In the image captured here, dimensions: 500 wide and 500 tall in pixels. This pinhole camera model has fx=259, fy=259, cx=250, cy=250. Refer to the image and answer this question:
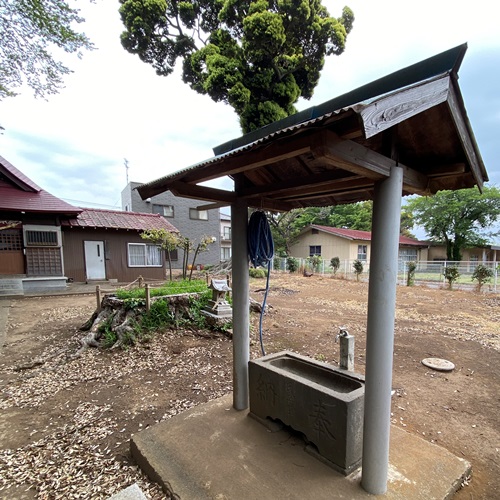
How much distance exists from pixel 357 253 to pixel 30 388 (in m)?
19.0

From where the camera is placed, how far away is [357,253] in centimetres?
1897

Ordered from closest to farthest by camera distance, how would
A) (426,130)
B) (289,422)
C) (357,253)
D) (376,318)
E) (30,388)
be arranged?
(376,318), (426,130), (289,422), (30,388), (357,253)

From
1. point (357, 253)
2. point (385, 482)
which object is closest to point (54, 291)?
point (385, 482)

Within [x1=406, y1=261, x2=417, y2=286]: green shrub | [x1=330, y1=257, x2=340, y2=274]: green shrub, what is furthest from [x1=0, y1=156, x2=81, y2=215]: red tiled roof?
[x1=406, y1=261, x2=417, y2=286]: green shrub

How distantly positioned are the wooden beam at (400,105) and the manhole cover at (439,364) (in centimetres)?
407

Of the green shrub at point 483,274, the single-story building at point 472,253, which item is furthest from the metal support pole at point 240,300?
the single-story building at point 472,253

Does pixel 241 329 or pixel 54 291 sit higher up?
pixel 241 329

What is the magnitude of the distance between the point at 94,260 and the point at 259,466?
42.0 ft

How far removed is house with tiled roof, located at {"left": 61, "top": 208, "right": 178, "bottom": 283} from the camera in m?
11.7

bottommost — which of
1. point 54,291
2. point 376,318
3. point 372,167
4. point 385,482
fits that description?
point 54,291

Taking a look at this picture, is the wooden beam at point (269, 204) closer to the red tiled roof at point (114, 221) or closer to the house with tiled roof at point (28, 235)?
the house with tiled roof at point (28, 235)

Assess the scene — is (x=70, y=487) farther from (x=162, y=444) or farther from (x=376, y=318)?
(x=376, y=318)

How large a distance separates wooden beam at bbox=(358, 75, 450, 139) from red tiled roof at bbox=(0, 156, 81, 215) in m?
11.6

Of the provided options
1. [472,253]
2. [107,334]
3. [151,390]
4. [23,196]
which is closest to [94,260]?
[23,196]
